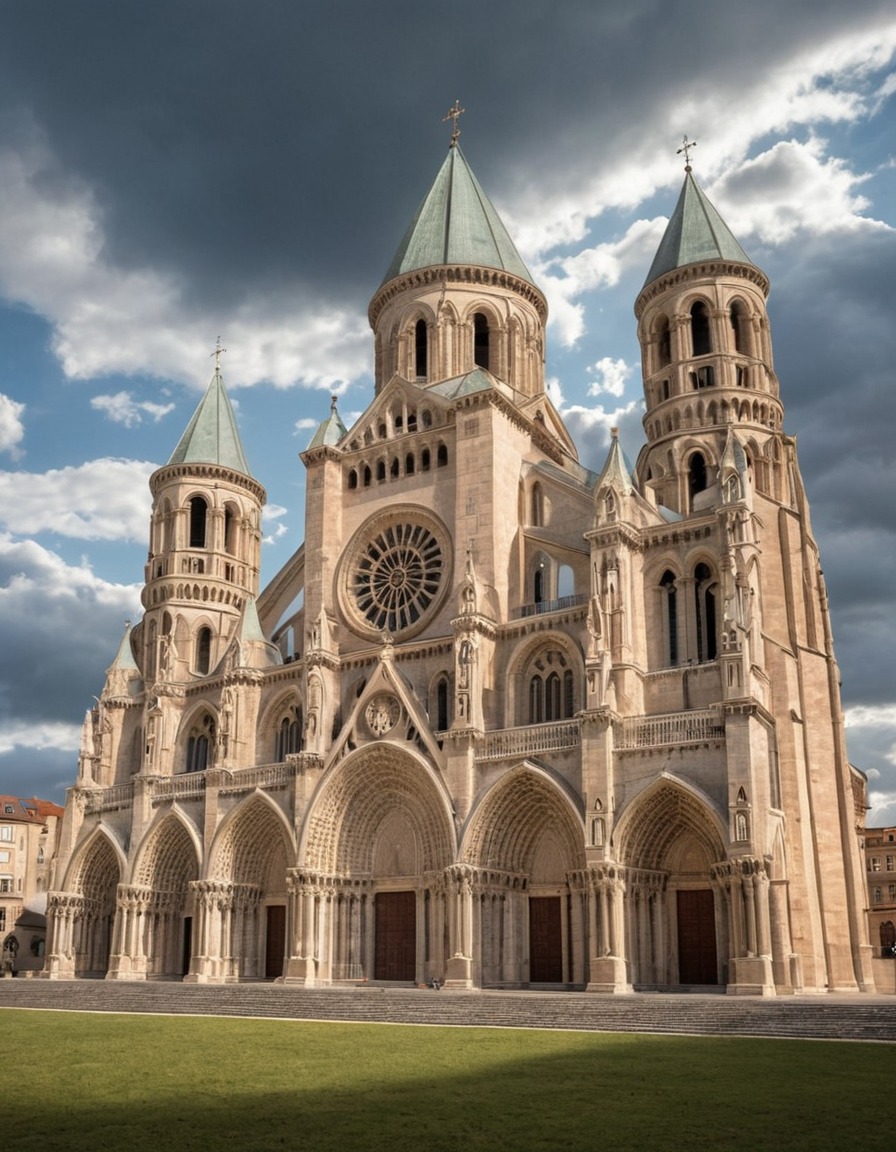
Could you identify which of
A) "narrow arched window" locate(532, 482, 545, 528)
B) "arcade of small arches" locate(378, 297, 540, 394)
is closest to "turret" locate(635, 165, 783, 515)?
"narrow arched window" locate(532, 482, 545, 528)

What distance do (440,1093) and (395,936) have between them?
98.5ft

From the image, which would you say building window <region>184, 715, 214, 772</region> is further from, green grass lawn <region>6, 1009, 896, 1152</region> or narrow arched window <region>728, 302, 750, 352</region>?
green grass lawn <region>6, 1009, 896, 1152</region>

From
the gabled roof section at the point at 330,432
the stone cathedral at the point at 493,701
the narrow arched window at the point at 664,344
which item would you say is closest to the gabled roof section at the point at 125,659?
the stone cathedral at the point at 493,701

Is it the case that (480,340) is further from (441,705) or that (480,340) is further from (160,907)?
(160,907)

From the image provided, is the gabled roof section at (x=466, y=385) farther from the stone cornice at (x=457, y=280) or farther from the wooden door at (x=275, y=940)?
the wooden door at (x=275, y=940)

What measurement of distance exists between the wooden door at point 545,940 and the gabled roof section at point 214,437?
3015 centimetres

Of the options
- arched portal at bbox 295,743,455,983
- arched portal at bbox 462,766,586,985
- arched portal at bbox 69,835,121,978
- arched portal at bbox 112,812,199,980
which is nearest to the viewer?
arched portal at bbox 462,766,586,985

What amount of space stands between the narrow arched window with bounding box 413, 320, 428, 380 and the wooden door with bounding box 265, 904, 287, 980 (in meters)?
25.1

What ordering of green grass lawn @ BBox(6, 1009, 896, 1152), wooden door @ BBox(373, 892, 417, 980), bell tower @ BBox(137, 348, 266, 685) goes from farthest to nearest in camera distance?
bell tower @ BBox(137, 348, 266, 685) → wooden door @ BBox(373, 892, 417, 980) → green grass lawn @ BBox(6, 1009, 896, 1152)

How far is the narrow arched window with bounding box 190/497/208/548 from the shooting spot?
6175 cm

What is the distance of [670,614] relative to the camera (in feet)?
142

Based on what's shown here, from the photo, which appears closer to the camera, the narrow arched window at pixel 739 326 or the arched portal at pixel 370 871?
the arched portal at pixel 370 871

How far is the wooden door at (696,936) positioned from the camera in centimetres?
3841

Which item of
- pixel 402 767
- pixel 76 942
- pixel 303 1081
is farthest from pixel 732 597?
pixel 76 942
